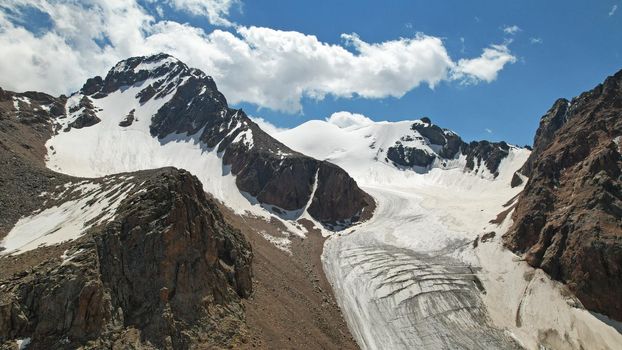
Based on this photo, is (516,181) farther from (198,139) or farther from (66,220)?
(66,220)

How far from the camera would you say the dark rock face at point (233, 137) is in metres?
108

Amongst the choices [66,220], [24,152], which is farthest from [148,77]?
[66,220]

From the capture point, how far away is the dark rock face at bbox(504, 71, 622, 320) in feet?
192

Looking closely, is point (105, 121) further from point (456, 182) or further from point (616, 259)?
point (616, 259)

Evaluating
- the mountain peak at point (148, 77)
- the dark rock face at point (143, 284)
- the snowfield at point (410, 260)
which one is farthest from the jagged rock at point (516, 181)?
the dark rock face at point (143, 284)

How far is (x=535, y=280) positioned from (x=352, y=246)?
2923cm

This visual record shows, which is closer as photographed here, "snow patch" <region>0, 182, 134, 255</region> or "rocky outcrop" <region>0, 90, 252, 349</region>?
"rocky outcrop" <region>0, 90, 252, 349</region>

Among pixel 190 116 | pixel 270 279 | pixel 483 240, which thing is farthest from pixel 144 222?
pixel 190 116

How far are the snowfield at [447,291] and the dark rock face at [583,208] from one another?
239 cm

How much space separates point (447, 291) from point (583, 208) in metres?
23.3

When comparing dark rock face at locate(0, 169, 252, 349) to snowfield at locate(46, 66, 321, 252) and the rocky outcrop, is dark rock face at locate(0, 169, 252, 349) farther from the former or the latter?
snowfield at locate(46, 66, 321, 252)

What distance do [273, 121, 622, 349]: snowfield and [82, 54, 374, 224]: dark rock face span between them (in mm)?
13105

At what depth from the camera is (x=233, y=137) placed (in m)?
133

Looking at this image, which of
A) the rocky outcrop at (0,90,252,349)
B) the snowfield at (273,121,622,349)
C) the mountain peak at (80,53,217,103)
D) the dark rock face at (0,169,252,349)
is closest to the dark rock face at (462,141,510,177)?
the snowfield at (273,121,622,349)
